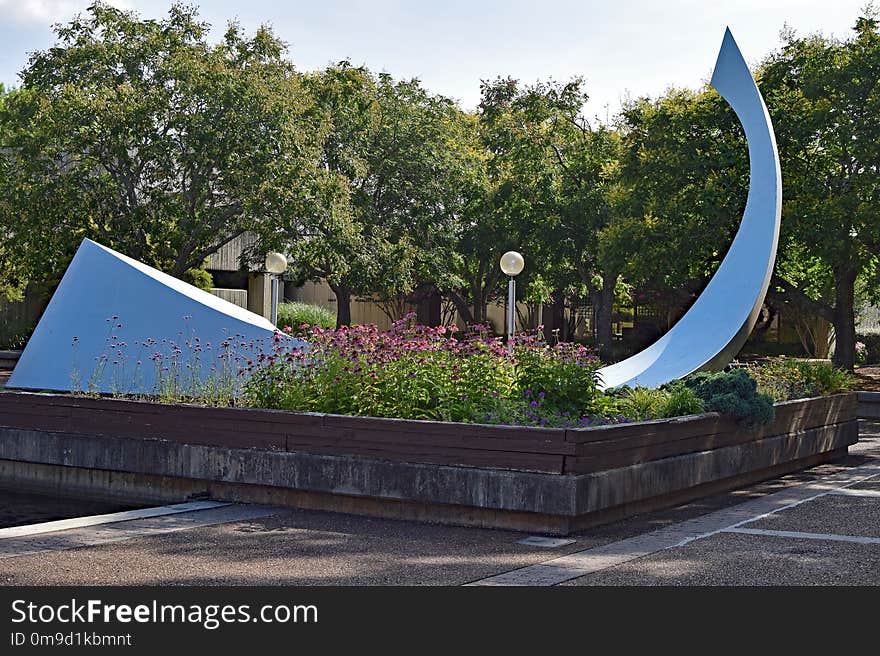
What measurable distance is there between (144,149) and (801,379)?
1723 cm

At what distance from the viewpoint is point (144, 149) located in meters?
25.7

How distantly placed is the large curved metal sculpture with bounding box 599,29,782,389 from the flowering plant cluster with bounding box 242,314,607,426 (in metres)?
2.68

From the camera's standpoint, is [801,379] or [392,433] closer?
[392,433]

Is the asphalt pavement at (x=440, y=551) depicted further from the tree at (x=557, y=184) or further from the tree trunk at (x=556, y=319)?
the tree trunk at (x=556, y=319)

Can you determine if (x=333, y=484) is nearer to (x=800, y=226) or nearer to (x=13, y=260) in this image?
(x=800, y=226)

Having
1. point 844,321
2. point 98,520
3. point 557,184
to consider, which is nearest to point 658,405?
point 98,520

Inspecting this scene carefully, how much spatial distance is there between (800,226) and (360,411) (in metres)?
14.7

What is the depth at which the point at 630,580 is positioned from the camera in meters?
6.75

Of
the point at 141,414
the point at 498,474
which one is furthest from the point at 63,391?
the point at 498,474

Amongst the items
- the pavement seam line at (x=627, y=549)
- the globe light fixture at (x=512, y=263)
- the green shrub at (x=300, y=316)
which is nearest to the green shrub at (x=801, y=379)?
the pavement seam line at (x=627, y=549)

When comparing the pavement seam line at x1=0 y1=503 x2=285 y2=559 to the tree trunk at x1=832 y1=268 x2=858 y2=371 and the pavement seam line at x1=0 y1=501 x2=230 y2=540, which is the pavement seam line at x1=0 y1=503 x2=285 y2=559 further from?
the tree trunk at x1=832 y1=268 x2=858 y2=371

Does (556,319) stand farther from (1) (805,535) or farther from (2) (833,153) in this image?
(1) (805,535)

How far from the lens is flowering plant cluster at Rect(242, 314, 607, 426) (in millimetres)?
9781

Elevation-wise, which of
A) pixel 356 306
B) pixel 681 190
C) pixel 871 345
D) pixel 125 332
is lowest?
pixel 125 332
